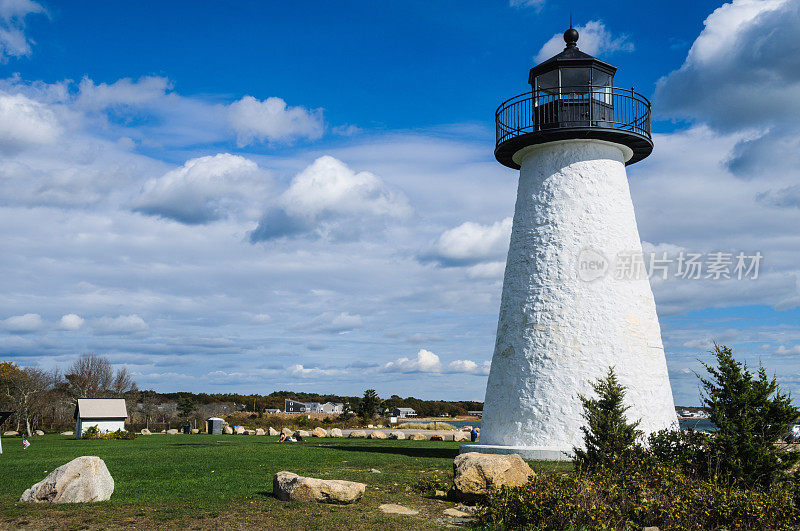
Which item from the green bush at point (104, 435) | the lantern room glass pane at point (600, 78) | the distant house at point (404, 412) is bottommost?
the distant house at point (404, 412)

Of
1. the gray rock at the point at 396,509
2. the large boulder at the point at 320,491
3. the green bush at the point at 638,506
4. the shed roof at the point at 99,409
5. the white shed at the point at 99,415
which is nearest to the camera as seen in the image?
the green bush at the point at 638,506

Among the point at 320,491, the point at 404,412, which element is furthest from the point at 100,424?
the point at 404,412

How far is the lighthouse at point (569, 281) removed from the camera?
18.8 m

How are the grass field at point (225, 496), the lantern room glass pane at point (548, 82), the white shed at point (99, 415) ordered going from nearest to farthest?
the grass field at point (225, 496), the lantern room glass pane at point (548, 82), the white shed at point (99, 415)

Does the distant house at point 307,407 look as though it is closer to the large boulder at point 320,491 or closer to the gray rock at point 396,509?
the large boulder at point 320,491

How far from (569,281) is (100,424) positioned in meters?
38.4

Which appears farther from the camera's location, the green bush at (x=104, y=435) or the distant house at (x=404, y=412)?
the distant house at (x=404, y=412)

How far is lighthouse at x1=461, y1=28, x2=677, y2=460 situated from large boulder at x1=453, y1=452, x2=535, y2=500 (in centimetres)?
612

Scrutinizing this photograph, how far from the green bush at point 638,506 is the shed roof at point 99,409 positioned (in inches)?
1629

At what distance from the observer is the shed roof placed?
44750mm

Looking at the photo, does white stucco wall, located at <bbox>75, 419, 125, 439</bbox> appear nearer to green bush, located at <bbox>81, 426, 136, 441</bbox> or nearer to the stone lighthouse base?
green bush, located at <bbox>81, 426, 136, 441</bbox>

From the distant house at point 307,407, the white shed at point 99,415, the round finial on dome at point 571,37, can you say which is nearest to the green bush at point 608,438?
the round finial on dome at point 571,37

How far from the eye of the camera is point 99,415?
45219mm

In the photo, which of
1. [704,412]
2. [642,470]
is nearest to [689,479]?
[642,470]
